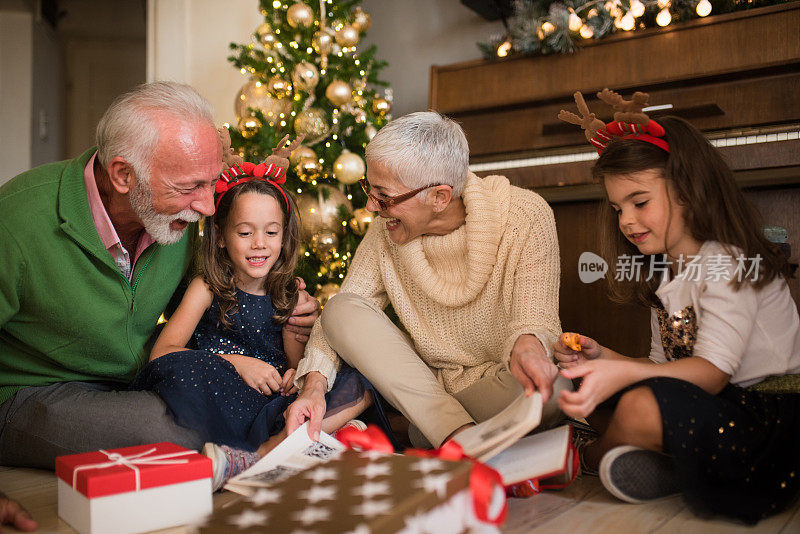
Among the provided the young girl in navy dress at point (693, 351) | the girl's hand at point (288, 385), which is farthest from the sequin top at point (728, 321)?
the girl's hand at point (288, 385)

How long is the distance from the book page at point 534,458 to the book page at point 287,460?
347 mm

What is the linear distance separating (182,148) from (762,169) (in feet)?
5.09

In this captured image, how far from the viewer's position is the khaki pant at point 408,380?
4.84 feet

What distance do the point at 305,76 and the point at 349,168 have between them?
0.42 metres

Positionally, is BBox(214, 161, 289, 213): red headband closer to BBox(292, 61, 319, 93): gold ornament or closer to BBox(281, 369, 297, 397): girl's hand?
BBox(281, 369, 297, 397): girl's hand

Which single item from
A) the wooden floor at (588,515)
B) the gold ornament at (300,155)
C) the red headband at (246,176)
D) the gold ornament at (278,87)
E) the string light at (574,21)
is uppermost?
the string light at (574,21)

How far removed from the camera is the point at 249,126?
2760 mm

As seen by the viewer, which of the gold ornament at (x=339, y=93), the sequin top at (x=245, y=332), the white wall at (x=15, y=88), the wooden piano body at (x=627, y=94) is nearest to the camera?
the sequin top at (x=245, y=332)

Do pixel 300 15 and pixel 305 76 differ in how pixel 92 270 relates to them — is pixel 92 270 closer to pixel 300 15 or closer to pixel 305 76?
pixel 305 76

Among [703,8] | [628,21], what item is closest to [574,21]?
[628,21]

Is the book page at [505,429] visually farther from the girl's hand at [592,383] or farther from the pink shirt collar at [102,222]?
the pink shirt collar at [102,222]

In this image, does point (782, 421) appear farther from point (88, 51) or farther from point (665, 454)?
point (88, 51)

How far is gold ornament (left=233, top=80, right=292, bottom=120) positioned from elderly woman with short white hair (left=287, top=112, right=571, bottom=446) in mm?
1163

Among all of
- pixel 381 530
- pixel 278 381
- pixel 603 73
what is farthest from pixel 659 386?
pixel 603 73
